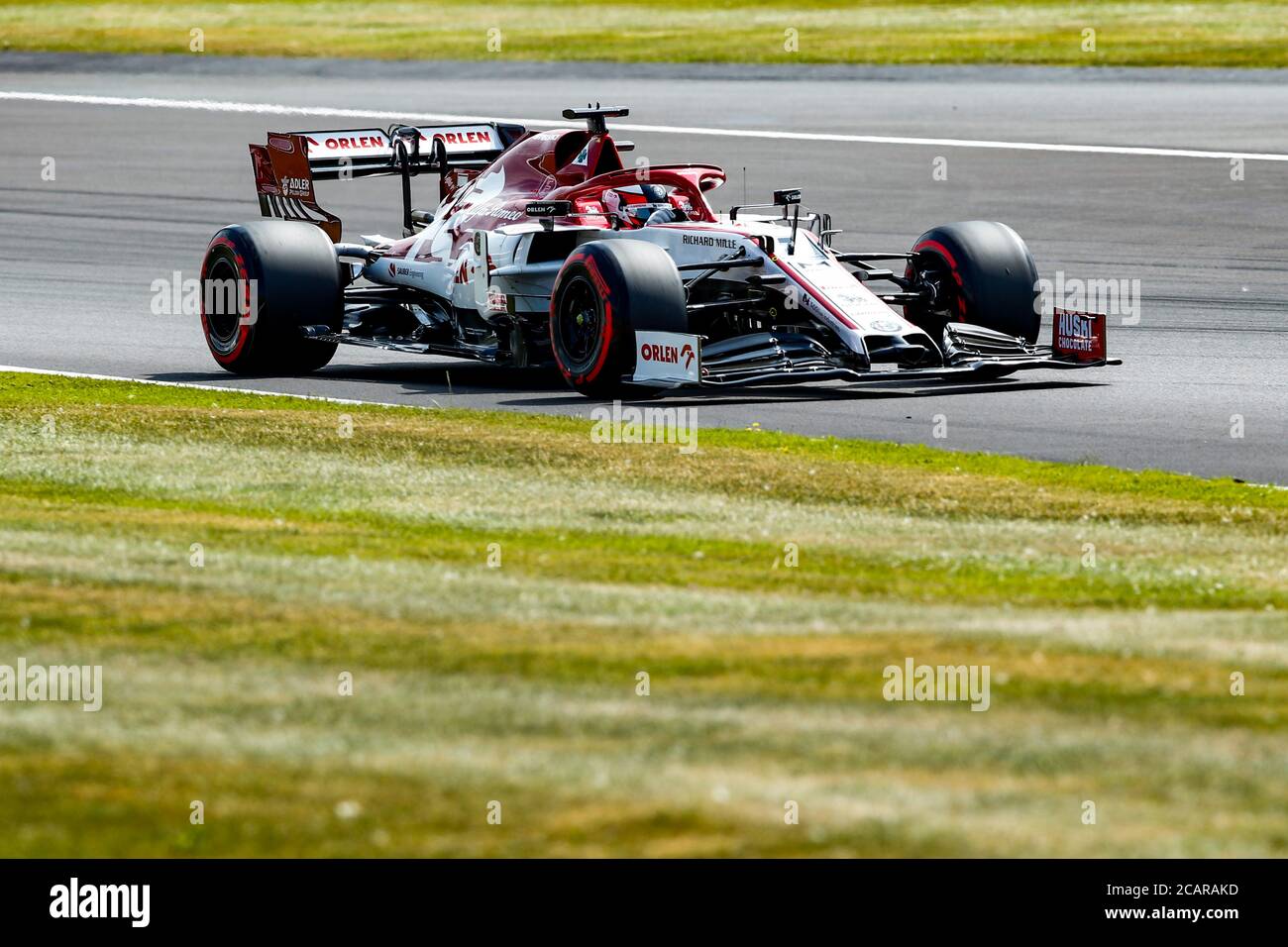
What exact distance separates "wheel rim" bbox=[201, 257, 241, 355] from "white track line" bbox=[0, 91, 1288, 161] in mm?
8681

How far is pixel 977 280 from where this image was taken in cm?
1639

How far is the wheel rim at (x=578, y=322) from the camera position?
1542cm

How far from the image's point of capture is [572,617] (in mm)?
8695

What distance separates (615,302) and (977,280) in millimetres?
2861

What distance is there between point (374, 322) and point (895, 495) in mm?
7022

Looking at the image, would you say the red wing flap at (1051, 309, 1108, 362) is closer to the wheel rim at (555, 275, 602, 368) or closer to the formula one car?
the formula one car

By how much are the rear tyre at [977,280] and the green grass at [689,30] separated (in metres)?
24.5

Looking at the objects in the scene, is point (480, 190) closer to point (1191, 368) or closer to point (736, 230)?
point (736, 230)

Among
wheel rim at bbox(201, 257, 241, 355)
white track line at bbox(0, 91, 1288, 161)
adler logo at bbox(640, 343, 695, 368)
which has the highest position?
white track line at bbox(0, 91, 1288, 161)

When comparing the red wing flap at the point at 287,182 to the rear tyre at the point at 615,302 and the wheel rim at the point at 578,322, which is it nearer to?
the wheel rim at the point at 578,322

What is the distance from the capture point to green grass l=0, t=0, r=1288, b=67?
42.8 meters

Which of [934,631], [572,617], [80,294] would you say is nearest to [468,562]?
[572,617]
